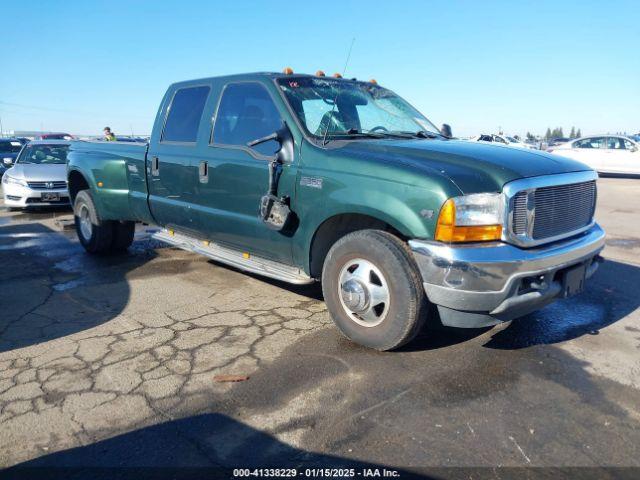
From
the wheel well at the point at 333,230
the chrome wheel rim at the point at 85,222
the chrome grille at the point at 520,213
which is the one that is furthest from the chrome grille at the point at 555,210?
the chrome wheel rim at the point at 85,222

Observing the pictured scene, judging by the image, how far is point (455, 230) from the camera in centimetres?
305

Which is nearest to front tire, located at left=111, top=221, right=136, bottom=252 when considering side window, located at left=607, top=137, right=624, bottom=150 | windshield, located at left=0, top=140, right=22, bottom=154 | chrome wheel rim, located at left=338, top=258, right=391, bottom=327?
chrome wheel rim, located at left=338, top=258, right=391, bottom=327

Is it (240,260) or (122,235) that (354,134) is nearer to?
(240,260)

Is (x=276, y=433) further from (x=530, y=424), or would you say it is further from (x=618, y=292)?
(x=618, y=292)

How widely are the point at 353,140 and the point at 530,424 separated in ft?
7.76

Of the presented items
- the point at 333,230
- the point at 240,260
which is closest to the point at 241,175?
the point at 240,260

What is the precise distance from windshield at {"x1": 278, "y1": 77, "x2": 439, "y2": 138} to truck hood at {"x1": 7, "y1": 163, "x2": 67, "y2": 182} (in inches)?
317

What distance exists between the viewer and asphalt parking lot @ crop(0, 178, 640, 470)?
2.52m

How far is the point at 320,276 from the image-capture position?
4059mm

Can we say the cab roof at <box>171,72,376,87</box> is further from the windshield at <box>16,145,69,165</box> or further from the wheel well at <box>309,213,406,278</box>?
the windshield at <box>16,145,69,165</box>

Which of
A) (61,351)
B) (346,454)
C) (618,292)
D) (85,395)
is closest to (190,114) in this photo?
(61,351)

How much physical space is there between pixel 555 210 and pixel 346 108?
6.35 feet

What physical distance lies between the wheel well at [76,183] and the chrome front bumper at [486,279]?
5.12 m

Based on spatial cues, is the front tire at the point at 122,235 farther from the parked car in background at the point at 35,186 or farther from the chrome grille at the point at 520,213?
the chrome grille at the point at 520,213
